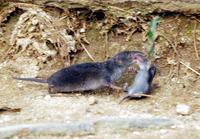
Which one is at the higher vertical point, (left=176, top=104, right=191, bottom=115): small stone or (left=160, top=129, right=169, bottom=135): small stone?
(left=176, top=104, right=191, bottom=115): small stone

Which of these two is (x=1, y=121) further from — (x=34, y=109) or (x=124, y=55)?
(x=124, y=55)

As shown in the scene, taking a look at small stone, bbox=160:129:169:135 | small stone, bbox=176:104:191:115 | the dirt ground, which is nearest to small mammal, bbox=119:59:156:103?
the dirt ground

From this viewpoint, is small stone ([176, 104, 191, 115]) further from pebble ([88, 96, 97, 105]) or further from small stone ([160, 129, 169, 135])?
pebble ([88, 96, 97, 105])

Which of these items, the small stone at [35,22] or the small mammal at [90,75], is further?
the small stone at [35,22]

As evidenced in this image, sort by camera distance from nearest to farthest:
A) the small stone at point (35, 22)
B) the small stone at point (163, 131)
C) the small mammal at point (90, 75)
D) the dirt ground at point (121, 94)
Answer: the small stone at point (163, 131), the dirt ground at point (121, 94), the small mammal at point (90, 75), the small stone at point (35, 22)

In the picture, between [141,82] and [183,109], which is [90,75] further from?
[183,109]

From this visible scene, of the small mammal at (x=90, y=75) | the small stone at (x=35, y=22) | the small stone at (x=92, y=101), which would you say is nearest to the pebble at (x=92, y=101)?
the small stone at (x=92, y=101)

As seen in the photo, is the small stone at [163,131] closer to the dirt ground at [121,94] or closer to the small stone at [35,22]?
the dirt ground at [121,94]
